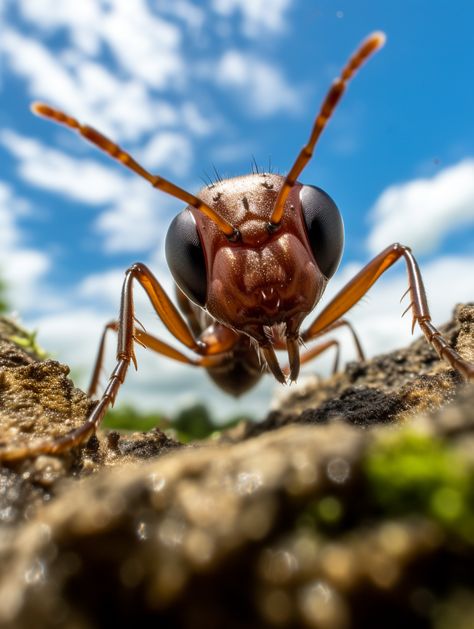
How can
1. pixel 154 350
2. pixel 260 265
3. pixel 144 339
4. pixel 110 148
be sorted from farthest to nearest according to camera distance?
pixel 154 350
pixel 144 339
pixel 260 265
pixel 110 148

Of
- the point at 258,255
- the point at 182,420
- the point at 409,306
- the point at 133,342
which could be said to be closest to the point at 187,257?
the point at 258,255

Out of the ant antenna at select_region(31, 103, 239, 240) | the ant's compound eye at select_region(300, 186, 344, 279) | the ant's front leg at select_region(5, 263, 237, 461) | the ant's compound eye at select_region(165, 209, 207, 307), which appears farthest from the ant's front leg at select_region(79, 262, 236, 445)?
the ant's compound eye at select_region(300, 186, 344, 279)

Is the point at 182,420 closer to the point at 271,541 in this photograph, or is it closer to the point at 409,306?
the point at 409,306

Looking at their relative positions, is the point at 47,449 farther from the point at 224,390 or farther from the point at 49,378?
the point at 224,390

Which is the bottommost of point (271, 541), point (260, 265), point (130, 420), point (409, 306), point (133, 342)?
point (271, 541)

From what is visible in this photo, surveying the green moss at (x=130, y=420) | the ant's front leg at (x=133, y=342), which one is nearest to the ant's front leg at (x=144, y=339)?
the ant's front leg at (x=133, y=342)

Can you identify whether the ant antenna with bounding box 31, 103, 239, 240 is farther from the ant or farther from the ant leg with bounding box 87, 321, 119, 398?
the ant leg with bounding box 87, 321, 119, 398

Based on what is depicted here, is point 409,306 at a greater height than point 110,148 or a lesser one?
lesser

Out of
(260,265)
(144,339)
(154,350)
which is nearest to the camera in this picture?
(260,265)
